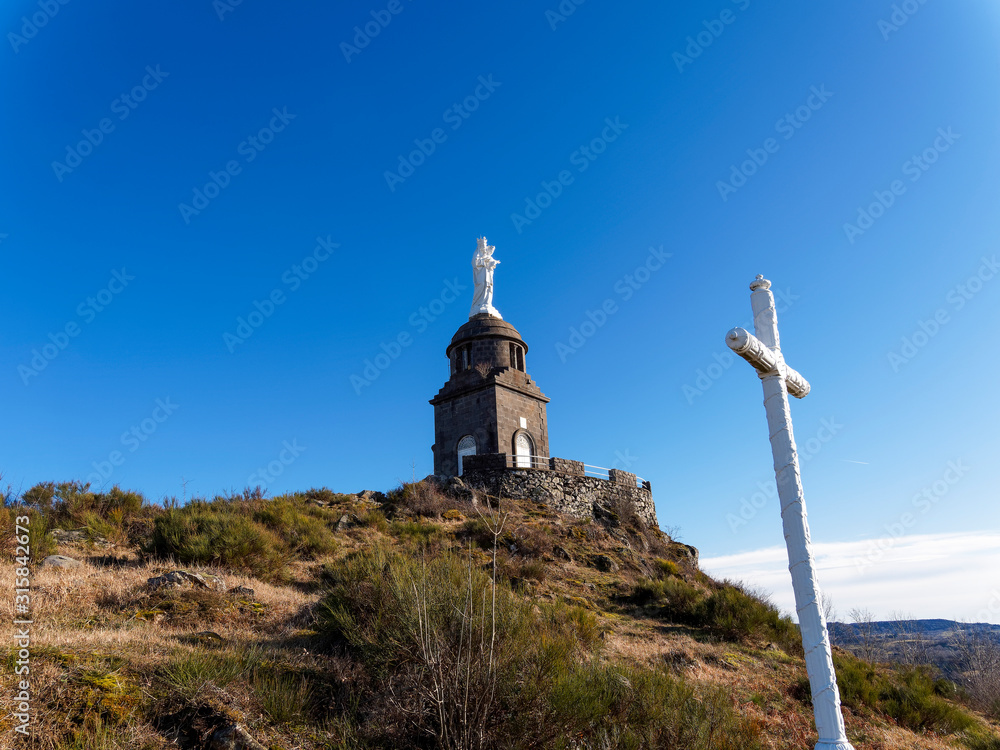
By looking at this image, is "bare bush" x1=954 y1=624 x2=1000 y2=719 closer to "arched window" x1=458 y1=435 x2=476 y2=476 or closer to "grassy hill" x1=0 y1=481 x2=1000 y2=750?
"grassy hill" x1=0 y1=481 x2=1000 y2=750

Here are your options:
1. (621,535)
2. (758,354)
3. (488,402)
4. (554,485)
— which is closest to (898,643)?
(621,535)

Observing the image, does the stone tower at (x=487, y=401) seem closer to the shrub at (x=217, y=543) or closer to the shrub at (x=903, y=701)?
the shrub at (x=217, y=543)

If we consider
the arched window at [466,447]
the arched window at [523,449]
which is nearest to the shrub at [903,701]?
the arched window at [523,449]

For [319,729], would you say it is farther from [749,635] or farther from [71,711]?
[749,635]

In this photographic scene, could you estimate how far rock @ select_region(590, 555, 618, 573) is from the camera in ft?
47.0

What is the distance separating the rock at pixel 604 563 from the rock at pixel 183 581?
899cm

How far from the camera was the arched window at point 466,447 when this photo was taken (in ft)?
72.5

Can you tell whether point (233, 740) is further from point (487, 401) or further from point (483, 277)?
point (483, 277)

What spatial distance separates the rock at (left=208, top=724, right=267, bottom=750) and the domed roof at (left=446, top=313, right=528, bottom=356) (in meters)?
19.6

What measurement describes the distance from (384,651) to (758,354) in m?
4.56

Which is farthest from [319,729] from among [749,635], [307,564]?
[749,635]

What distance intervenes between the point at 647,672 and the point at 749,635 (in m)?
5.52

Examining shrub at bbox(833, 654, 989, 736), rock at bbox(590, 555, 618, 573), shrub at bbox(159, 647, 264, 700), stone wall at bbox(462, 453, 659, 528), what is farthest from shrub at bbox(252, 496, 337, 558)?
shrub at bbox(833, 654, 989, 736)

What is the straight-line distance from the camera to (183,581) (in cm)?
812
